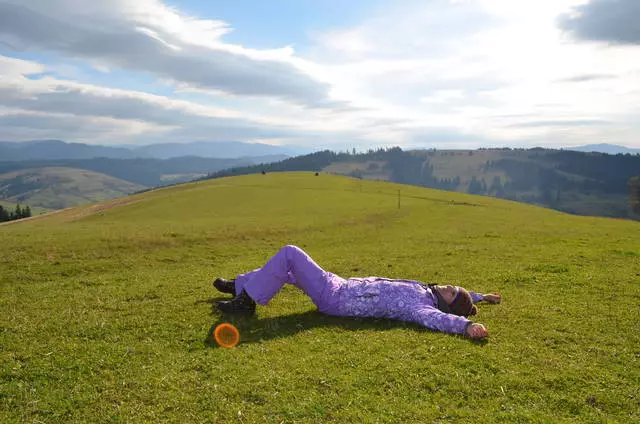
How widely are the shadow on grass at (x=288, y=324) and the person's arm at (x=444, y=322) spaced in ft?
0.64

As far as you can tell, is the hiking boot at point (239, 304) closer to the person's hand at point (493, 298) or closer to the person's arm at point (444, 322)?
the person's arm at point (444, 322)

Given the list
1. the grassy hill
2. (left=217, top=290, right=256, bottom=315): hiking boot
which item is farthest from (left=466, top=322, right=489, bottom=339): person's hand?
(left=217, top=290, right=256, bottom=315): hiking boot

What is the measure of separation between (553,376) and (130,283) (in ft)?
49.9

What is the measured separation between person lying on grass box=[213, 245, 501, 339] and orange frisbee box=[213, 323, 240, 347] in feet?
2.68

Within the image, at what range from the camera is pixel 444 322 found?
401 inches

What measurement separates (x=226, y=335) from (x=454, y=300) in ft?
19.9

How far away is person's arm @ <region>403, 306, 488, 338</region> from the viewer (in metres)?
9.66

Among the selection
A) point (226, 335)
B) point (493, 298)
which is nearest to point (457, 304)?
point (493, 298)

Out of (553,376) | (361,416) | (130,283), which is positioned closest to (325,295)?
(361,416)

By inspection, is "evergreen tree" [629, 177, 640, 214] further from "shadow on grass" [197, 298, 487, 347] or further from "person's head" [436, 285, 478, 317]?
"shadow on grass" [197, 298, 487, 347]

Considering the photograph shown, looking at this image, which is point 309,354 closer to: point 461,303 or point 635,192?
point 461,303

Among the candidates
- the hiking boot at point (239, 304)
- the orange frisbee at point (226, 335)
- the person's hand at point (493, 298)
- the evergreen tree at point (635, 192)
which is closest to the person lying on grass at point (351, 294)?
the hiking boot at point (239, 304)

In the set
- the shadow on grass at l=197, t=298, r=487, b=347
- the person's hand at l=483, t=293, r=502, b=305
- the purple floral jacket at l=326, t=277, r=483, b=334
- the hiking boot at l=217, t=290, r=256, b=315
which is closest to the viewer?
the shadow on grass at l=197, t=298, r=487, b=347

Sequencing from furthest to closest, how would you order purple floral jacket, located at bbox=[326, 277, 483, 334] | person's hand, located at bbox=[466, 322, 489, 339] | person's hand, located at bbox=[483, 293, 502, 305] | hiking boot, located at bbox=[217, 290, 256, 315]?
person's hand, located at bbox=[483, 293, 502, 305] < hiking boot, located at bbox=[217, 290, 256, 315] < purple floral jacket, located at bbox=[326, 277, 483, 334] < person's hand, located at bbox=[466, 322, 489, 339]
